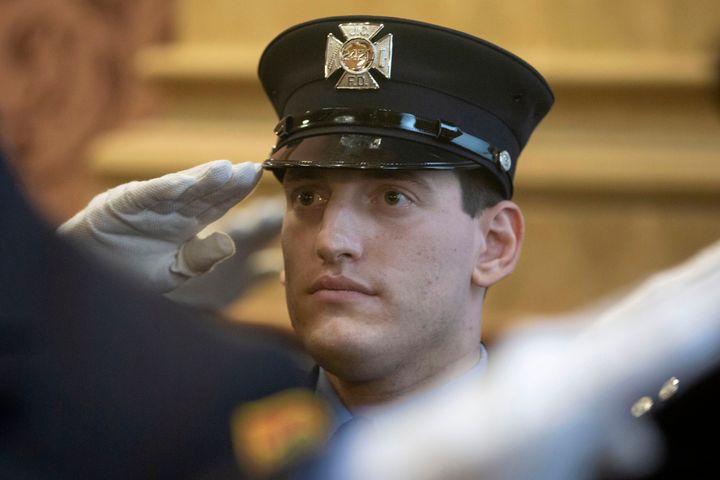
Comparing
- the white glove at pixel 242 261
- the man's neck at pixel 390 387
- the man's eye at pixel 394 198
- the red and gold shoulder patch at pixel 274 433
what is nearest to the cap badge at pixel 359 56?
the man's eye at pixel 394 198

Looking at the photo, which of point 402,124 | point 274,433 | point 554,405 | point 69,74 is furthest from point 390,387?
point 69,74

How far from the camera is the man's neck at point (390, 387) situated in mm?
964

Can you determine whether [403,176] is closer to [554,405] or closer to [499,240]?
[499,240]

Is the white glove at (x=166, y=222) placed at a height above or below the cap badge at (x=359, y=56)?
below

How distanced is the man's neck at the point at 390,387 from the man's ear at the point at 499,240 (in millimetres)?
86

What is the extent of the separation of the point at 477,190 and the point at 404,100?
108 mm

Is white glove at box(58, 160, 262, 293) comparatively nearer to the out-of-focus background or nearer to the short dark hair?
the short dark hair

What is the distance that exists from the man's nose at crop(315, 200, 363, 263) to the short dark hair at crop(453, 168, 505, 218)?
4.2 inches

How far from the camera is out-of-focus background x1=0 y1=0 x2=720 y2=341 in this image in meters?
1.70

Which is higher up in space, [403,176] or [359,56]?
[359,56]

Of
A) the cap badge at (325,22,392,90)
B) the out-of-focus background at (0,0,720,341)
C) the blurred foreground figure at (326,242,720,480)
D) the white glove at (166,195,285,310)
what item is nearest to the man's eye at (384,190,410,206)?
the cap badge at (325,22,392,90)

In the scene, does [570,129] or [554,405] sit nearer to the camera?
[554,405]

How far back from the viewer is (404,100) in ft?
3.26

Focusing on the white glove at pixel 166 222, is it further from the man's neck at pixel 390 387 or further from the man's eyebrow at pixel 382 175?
the man's neck at pixel 390 387
